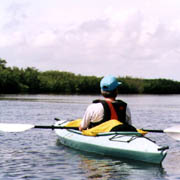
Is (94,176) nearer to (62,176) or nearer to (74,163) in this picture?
(62,176)

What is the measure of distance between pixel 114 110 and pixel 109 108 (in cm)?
13

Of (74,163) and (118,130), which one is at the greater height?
(118,130)

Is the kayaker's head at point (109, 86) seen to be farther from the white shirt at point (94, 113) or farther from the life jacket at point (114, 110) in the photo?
the white shirt at point (94, 113)

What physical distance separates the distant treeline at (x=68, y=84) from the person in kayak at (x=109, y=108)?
7251 centimetres

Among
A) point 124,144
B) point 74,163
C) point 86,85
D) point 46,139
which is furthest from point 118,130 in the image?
point 86,85

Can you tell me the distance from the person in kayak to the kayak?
0.82ft

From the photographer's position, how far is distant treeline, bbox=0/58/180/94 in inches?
3297

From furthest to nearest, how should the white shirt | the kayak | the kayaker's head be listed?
the white shirt
the kayaker's head
the kayak

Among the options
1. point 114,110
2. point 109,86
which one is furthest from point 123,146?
point 109,86

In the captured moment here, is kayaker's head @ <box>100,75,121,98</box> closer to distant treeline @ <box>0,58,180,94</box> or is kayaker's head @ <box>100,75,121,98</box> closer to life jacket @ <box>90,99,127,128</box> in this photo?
life jacket @ <box>90,99,127,128</box>

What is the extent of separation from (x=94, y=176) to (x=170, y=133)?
3029mm

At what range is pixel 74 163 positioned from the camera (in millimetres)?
9500

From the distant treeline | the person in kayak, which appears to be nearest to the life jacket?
the person in kayak

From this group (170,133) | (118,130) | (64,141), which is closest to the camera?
(118,130)
